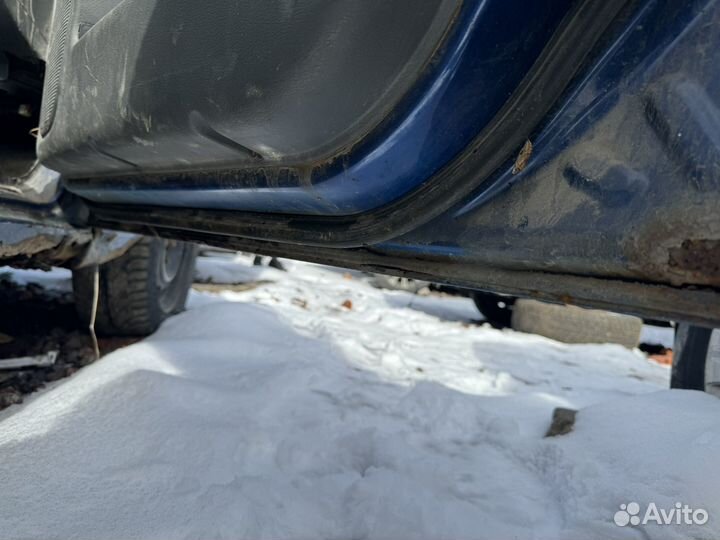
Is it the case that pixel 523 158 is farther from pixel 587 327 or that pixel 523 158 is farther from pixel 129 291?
pixel 587 327

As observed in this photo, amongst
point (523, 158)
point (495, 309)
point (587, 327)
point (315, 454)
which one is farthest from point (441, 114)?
point (495, 309)

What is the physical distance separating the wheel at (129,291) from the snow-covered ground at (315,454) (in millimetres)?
131

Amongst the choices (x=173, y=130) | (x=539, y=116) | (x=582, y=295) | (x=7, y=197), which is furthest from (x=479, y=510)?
(x=7, y=197)

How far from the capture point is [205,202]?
Answer: 0.91 meters

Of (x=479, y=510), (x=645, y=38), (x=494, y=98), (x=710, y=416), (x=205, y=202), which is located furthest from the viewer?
(x=710, y=416)

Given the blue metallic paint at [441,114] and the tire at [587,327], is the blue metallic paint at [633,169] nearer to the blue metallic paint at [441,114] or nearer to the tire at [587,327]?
the blue metallic paint at [441,114]

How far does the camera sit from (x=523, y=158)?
548mm

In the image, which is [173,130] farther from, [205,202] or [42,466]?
[42,466]

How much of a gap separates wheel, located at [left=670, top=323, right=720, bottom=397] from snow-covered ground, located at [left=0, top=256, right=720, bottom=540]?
9.1 inches

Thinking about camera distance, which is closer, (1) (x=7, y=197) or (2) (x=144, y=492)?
(2) (x=144, y=492)

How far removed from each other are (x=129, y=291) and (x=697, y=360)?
2.44 m

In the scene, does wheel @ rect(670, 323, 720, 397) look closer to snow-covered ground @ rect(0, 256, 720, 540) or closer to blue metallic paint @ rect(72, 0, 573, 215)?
snow-covered ground @ rect(0, 256, 720, 540)

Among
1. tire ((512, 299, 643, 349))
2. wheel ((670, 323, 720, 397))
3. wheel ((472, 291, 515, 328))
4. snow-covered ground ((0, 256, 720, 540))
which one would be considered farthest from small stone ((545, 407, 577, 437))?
wheel ((472, 291, 515, 328))

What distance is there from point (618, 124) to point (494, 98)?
0.15 m
